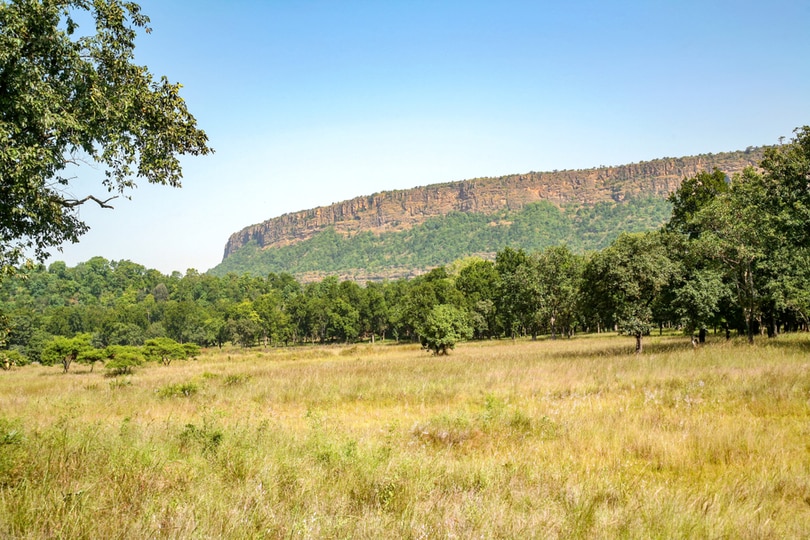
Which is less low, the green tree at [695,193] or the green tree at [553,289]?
the green tree at [695,193]

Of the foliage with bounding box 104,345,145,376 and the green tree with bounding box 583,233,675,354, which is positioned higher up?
the green tree with bounding box 583,233,675,354

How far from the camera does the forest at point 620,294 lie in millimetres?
21891

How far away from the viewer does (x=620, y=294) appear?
23703 millimetres

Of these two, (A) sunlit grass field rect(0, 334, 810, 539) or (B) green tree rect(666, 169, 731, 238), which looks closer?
(A) sunlit grass field rect(0, 334, 810, 539)

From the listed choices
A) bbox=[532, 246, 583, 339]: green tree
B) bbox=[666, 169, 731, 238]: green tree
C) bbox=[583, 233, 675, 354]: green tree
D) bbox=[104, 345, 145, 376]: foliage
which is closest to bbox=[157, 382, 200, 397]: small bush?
bbox=[104, 345, 145, 376]: foliage

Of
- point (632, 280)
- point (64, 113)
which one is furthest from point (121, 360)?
point (632, 280)

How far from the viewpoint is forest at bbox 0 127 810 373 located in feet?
71.8

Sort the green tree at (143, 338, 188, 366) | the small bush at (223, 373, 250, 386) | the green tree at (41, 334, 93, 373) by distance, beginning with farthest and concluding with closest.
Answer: the green tree at (143, 338, 188, 366), the green tree at (41, 334, 93, 373), the small bush at (223, 373, 250, 386)

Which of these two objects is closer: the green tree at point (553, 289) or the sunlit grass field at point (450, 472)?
the sunlit grass field at point (450, 472)

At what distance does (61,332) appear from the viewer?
101438 mm

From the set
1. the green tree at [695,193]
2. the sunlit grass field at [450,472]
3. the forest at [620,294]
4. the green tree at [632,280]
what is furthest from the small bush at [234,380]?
the green tree at [695,193]

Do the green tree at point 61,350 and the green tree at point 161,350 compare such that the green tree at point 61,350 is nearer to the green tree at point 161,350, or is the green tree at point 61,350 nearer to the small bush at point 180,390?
the green tree at point 161,350

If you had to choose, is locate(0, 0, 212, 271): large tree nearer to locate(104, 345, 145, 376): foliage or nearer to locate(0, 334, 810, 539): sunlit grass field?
locate(0, 334, 810, 539): sunlit grass field

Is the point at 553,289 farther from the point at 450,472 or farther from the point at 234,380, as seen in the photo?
the point at 450,472
